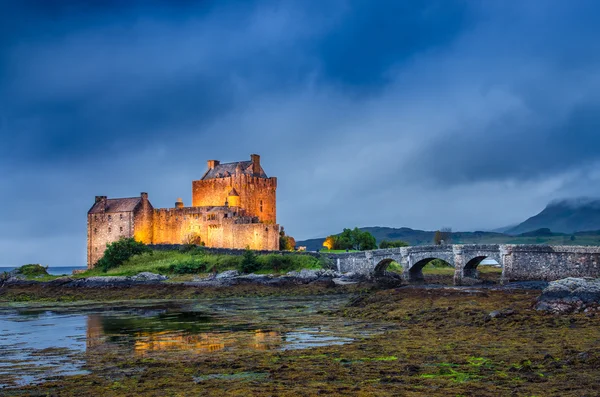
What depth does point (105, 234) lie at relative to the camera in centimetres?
7325

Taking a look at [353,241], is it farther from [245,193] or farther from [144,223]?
[144,223]

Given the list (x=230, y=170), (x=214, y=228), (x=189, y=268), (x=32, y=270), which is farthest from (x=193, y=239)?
(x=32, y=270)

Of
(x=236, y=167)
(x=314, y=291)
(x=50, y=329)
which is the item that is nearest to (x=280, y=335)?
(x=50, y=329)

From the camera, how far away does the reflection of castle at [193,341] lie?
18906 mm

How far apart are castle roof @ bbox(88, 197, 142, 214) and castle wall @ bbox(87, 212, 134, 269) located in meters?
0.51

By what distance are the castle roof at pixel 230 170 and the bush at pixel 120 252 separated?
13.5 m

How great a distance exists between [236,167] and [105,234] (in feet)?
55.5

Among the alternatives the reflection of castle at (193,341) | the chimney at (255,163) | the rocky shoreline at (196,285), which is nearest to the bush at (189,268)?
the rocky shoreline at (196,285)

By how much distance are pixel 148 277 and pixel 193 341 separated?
3581cm

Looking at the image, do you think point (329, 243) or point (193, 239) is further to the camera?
point (329, 243)

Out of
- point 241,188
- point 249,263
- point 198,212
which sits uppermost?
point 241,188

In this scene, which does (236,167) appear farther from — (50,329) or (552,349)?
(552,349)

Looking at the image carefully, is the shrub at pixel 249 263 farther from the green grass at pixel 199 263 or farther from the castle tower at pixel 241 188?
the castle tower at pixel 241 188

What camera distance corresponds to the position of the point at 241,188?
238 ft
